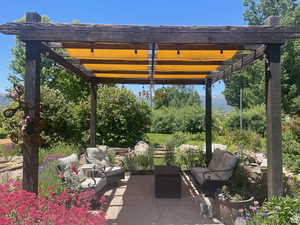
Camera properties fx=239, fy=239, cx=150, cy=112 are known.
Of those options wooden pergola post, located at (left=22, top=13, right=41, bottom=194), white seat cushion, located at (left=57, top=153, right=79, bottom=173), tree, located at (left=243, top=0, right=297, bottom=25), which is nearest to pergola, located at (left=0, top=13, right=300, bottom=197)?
wooden pergola post, located at (left=22, top=13, right=41, bottom=194)

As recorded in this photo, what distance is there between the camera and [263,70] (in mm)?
19375

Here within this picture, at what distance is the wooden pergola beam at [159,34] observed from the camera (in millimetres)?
3195

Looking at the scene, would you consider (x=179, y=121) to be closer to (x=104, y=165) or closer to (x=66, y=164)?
(x=104, y=165)

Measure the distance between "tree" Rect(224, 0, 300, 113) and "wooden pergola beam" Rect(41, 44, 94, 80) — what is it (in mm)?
13572

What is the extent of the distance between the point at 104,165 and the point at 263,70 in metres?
17.4

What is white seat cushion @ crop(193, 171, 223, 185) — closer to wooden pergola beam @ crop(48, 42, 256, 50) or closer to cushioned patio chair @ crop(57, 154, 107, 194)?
cushioned patio chair @ crop(57, 154, 107, 194)

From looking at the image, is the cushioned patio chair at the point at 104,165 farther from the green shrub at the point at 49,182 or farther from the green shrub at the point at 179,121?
the green shrub at the point at 179,121

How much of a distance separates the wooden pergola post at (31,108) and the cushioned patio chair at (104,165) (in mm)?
2360

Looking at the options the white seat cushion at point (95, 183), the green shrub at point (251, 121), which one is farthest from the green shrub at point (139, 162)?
the green shrub at point (251, 121)

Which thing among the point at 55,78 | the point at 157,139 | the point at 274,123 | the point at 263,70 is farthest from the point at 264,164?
the point at 55,78

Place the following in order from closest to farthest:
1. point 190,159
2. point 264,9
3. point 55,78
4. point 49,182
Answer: point 49,182 < point 190,159 < point 55,78 < point 264,9

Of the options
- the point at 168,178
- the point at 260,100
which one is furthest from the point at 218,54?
the point at 260,100

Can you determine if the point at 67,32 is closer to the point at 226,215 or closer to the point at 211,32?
the point at 211,32

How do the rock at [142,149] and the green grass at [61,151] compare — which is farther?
the rock at [142,149]
